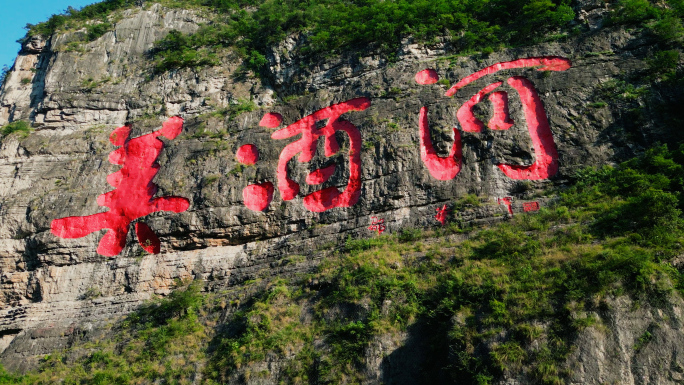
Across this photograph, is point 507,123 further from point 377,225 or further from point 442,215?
point 377,225

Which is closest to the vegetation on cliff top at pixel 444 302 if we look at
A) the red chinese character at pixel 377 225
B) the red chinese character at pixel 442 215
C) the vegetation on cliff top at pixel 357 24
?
the red chinese character at pixel 442 215

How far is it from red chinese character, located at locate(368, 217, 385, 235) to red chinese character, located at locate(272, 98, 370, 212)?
81cm

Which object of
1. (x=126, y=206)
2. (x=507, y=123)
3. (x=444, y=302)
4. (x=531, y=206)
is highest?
(x=507, y=123)

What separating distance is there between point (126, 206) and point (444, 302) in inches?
375

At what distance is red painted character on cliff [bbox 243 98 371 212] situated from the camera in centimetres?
1329

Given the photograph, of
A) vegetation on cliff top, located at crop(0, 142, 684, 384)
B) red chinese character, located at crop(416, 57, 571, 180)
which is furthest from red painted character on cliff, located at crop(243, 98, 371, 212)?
red chinese character, located at crop(416, 57, 571, 180)

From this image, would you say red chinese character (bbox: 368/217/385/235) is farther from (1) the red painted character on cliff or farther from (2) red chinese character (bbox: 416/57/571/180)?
(2) red chinese character (bbox: 416/57/571/180)

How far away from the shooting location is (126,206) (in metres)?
14.2

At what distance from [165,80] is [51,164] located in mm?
4986

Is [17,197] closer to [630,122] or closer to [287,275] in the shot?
[287,275]

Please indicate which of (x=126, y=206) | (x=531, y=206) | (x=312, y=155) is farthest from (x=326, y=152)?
(x=126, y=206)

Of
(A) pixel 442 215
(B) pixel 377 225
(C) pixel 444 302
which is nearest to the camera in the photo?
(C) pixel 444 302

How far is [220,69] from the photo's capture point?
18.8 m

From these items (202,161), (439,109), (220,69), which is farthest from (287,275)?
(220,69)
